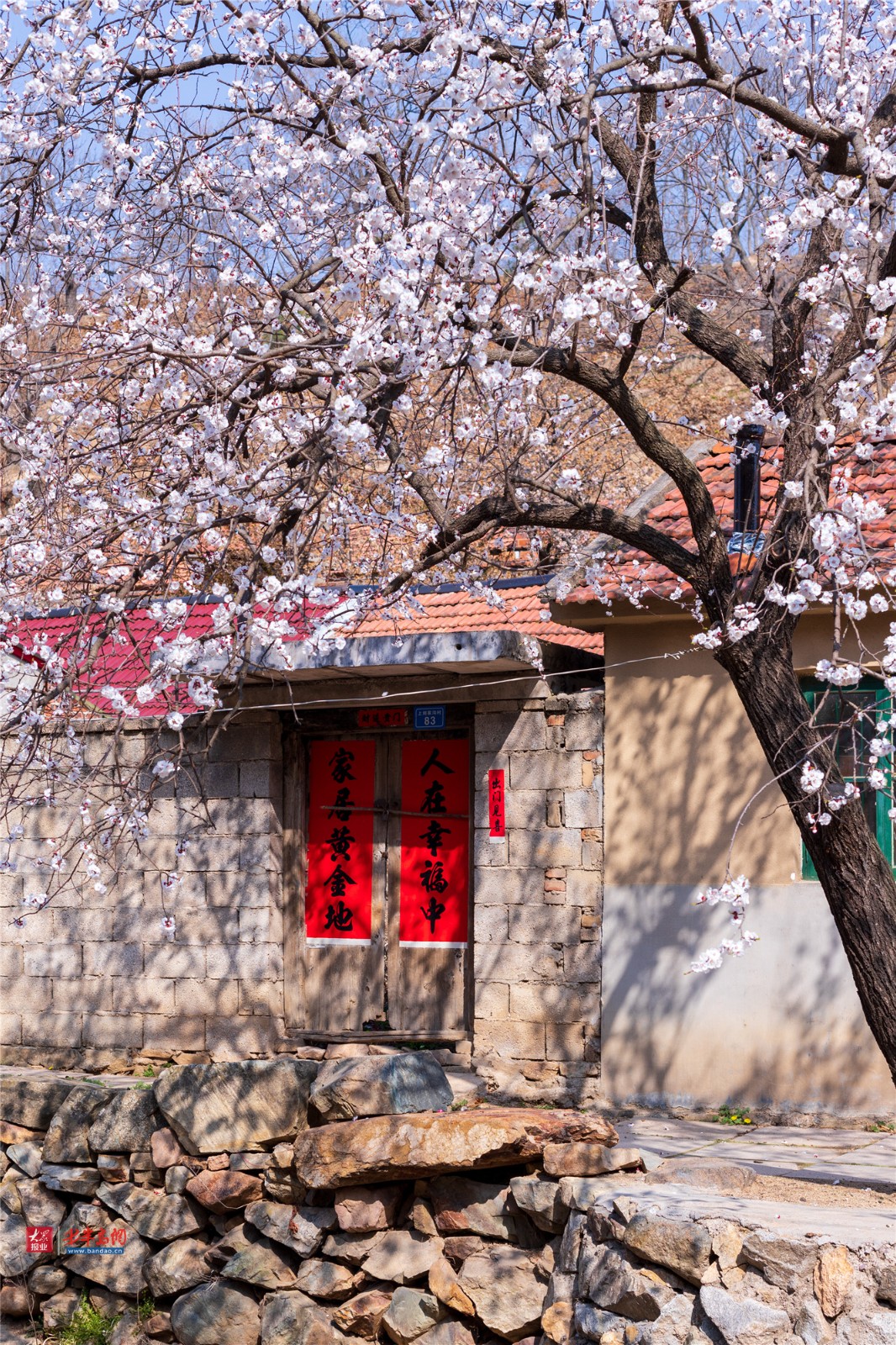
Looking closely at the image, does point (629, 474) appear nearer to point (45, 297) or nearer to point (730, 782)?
point (730, 782)

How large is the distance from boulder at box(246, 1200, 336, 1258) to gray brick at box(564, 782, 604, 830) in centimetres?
297

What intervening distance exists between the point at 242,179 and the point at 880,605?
345 cm

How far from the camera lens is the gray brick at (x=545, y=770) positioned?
9.57 metres

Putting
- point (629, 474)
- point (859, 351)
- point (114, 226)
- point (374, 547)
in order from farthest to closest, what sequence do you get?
point (629, 474) → point (374, 547) → point (114, 226) → point (859, 351)

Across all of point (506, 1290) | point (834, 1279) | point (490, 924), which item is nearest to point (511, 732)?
point (490, 924)

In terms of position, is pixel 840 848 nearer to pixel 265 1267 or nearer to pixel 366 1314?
pixel 366 1314

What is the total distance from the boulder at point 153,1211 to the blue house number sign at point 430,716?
3.57m

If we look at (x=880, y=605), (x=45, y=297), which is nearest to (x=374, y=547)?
(x=45, y=297)

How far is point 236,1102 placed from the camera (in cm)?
821

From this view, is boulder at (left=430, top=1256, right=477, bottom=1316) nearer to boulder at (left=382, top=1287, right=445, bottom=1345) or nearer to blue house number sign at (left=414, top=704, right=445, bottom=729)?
boulder at (left=382, top=1287, right=445, bottom=1345)

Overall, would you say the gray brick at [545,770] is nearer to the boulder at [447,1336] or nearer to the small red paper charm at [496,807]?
the small red paper charm at [496,807]

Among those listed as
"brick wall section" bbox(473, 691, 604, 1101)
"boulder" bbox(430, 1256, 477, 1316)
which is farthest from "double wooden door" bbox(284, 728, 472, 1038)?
"boulder" bbox(430, 1256, 477, 1316)

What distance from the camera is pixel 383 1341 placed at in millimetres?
7523

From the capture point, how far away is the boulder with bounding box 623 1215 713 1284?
5812 millimetres
